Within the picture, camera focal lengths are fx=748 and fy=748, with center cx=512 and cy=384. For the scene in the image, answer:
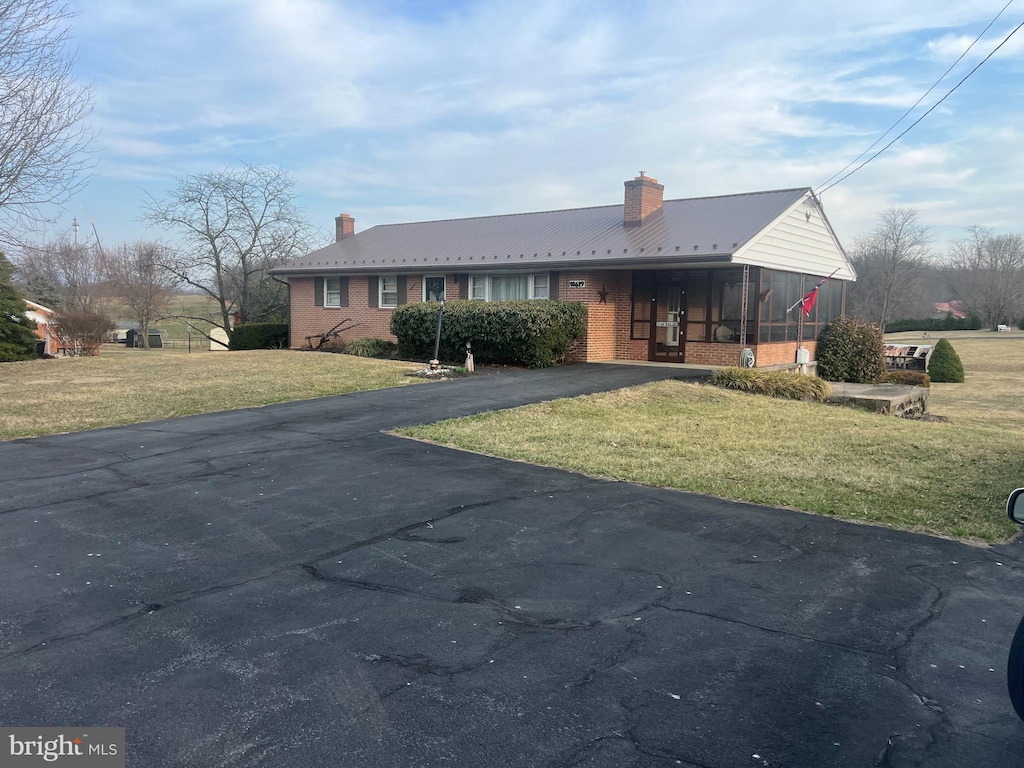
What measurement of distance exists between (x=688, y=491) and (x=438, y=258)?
52.6ft

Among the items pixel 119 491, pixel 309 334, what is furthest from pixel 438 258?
pixel 119 491

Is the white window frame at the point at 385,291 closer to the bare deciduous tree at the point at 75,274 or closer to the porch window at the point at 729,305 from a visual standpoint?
the porch window at the point at 729,305

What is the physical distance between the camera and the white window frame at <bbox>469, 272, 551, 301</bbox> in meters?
19.5

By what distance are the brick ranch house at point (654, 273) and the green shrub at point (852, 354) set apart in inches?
19.0

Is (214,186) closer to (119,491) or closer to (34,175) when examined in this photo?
(34,175)

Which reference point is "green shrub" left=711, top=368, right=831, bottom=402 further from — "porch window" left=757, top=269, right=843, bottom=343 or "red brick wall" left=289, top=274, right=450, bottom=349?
"red brick wall" left=289, top=274, right=450, bottom=349

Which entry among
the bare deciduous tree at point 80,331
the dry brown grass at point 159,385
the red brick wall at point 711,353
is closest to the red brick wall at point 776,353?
the red brick wall at point 711,353

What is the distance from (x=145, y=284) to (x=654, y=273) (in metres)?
30.4

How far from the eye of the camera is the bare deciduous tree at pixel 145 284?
121 feet

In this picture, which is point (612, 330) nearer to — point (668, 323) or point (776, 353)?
point (668, 323)

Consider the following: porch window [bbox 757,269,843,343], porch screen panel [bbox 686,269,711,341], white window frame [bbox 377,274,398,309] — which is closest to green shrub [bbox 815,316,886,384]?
porch window [bbox 757,269,843,343]

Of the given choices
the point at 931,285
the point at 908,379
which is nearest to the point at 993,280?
the point at 931,285

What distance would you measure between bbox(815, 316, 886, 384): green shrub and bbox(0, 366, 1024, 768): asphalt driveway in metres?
15.8

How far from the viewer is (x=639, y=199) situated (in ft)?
A: 66.2
